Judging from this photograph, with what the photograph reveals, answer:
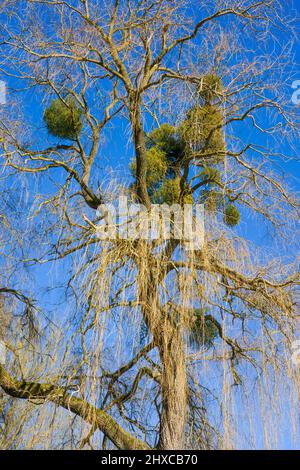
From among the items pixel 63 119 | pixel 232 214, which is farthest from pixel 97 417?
pixel 63 119

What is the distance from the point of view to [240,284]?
127 inches

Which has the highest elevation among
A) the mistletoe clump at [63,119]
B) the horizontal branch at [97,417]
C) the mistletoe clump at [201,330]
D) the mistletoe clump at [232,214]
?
the mistletoe clump at [63,119]

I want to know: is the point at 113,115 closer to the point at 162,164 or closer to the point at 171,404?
the point at 162,164

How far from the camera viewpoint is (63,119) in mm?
3779

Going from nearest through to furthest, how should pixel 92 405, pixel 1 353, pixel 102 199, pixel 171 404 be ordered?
pixel 92 405 < pixel 171 404 < pixel 102 199 < pixel 1 353

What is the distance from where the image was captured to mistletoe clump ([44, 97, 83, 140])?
148 inches

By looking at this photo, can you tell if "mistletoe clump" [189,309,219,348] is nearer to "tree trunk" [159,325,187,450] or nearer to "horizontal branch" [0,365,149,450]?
"tree trunk" [159,325,187,450]

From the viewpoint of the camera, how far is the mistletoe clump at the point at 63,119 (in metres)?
3.77

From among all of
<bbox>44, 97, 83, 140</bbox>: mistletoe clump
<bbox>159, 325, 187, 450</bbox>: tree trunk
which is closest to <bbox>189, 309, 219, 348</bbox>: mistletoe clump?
<bbox>159, 325, 187, 450</bbox>: tree trunk

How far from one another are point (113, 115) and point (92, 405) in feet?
6.36

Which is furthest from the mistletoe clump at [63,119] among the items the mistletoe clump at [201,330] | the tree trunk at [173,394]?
the tree trunk at [173,394]

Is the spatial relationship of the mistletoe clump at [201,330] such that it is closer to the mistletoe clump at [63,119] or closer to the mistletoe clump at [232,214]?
the mistletoe clump at [232,214]
